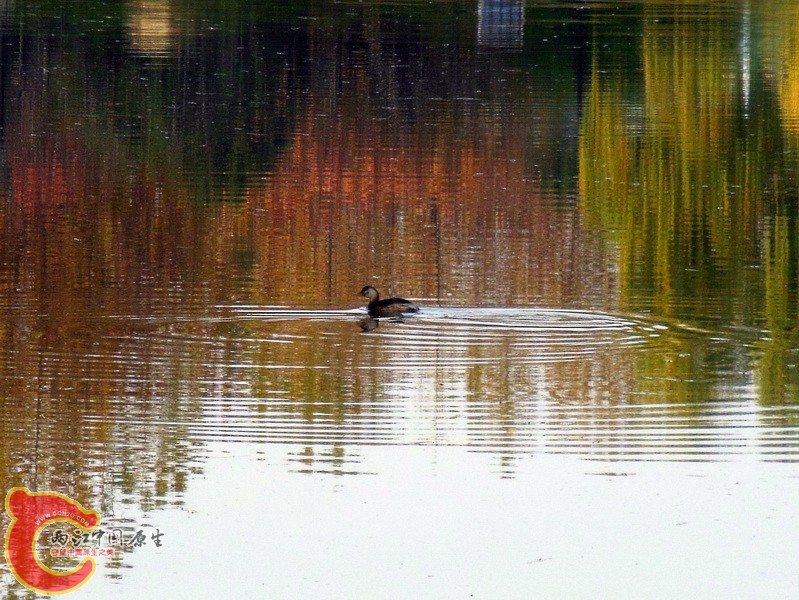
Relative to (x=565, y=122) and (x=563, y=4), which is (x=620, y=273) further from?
(x=563, y=4)

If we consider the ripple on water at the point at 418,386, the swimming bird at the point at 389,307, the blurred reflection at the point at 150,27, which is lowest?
the ripple on water at the point at 418,386

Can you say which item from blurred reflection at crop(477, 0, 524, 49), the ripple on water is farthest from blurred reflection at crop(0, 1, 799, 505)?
blurred reflection at crop(477, 0, 524, 49)

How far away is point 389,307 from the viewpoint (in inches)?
616

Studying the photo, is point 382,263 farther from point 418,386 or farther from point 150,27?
point 150,27

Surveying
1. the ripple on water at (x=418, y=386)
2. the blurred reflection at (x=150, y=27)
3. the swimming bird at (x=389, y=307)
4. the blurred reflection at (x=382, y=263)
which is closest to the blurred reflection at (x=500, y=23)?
the blurred reflection at (x=150, y=27)

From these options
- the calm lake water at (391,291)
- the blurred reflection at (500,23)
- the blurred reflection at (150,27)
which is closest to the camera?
the calm lake water at (391,291)

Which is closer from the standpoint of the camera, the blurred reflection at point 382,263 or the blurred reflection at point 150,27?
the blurred reflection at point 382,263

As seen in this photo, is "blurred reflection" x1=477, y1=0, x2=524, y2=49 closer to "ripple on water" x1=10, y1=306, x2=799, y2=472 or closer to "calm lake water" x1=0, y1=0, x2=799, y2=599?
"calm lake water" x1=0, y1=0, x2=799, y2=599

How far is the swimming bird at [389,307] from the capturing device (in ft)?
51.3

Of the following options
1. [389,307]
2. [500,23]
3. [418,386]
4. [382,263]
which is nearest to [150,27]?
[500,23]

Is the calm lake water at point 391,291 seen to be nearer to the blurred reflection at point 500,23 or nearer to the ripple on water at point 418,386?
the ripple on water at point 418,386

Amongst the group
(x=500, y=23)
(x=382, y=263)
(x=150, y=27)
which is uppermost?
(x=500, y=23)

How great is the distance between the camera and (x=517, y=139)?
3080 centimetres

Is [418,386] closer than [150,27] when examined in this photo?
Yes
